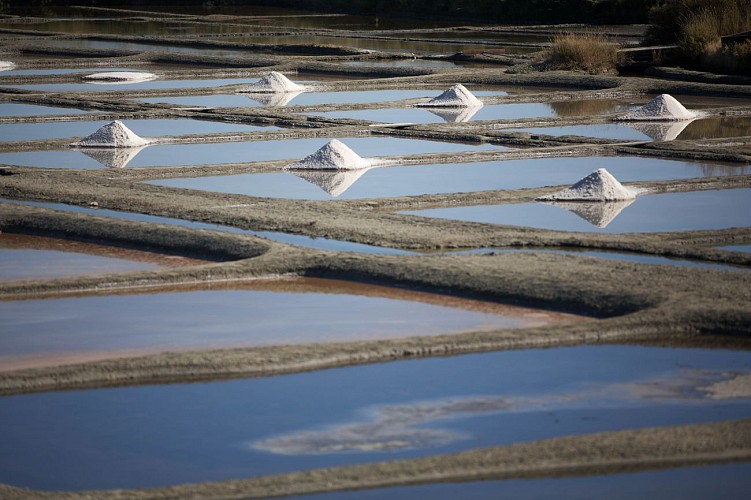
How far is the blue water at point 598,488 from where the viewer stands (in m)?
3.47

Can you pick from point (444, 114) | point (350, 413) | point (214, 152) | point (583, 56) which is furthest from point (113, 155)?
point (583, 56)

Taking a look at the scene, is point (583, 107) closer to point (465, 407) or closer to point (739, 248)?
point (739, 248)

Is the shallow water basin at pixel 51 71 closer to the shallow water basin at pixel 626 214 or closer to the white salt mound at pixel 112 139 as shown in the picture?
the white salt mound at pixel 112 139

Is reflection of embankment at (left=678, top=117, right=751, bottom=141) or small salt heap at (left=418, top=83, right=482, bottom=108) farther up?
small salt heap at (left=418, top=83, right=482, bottom=108)

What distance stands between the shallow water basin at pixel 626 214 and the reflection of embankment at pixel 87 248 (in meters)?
1.64

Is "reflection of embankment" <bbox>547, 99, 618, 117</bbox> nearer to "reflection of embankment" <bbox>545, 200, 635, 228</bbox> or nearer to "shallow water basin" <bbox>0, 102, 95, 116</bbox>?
"shallow water basin" <bbox>0, 102, 95, 116</bbox>

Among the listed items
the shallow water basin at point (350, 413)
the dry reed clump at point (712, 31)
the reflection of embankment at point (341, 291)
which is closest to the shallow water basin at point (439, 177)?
the reflection of embankment at point (341, 291)

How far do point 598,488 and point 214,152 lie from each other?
7.09 meters

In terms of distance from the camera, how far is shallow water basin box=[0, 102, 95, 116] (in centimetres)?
1282

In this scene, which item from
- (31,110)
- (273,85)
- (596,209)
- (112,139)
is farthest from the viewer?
(273,85)

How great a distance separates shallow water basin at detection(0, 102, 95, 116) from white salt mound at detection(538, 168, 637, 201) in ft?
20.8

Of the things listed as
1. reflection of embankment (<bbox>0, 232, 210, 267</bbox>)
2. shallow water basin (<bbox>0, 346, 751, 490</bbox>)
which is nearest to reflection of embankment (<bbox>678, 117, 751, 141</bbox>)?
reflection of embankment (<bbox>0, 232, 210, 267</bbox>)

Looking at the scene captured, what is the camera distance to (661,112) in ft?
40.5

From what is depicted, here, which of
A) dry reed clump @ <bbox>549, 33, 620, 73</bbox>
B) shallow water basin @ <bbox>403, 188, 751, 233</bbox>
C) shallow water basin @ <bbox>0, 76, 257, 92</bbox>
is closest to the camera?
shallow water basin @ <bbox>403, 188, 751, 233</bbox>
